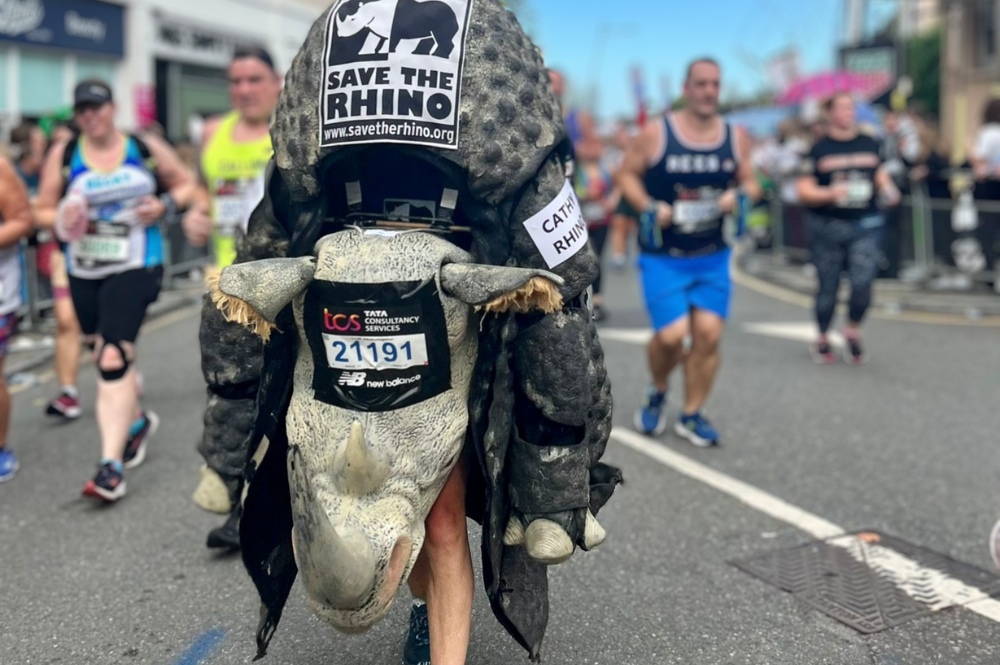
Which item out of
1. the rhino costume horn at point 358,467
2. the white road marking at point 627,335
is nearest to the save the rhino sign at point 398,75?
the rhino costume horn at point 358,467

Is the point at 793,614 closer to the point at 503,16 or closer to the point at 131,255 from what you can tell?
the point at 503,16

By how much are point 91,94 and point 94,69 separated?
17.6 m

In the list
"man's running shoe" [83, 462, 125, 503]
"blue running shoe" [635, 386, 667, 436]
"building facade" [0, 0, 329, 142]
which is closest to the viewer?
"man's running shoe" [83, 462, 125, 503]

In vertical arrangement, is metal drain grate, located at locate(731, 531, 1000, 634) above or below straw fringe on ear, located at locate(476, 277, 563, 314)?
below

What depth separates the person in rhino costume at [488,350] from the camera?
99.3 inches

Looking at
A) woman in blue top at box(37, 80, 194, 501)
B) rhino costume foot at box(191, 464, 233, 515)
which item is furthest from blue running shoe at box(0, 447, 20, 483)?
rhino costume foot at box(191, 464, 233, 515)

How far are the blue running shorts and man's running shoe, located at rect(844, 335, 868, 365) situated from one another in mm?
2931

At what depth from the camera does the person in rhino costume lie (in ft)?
8.28

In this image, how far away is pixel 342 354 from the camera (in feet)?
8.09

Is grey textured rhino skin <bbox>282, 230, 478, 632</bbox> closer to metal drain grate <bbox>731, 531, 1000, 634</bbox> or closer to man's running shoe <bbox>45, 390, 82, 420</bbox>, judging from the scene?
metal drain grate <bbox>731, 531, 1000, 634</bbox>

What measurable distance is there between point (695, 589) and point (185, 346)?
658 cm

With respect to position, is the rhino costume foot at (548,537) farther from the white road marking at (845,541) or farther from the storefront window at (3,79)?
the storefront window at (3,79)

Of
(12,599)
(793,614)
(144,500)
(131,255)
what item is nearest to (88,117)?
(131,255)

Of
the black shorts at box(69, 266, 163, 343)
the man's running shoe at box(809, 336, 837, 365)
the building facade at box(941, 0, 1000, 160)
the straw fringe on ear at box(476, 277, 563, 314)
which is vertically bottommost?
the man's running shoe at box(809, 336, 837, 365)
